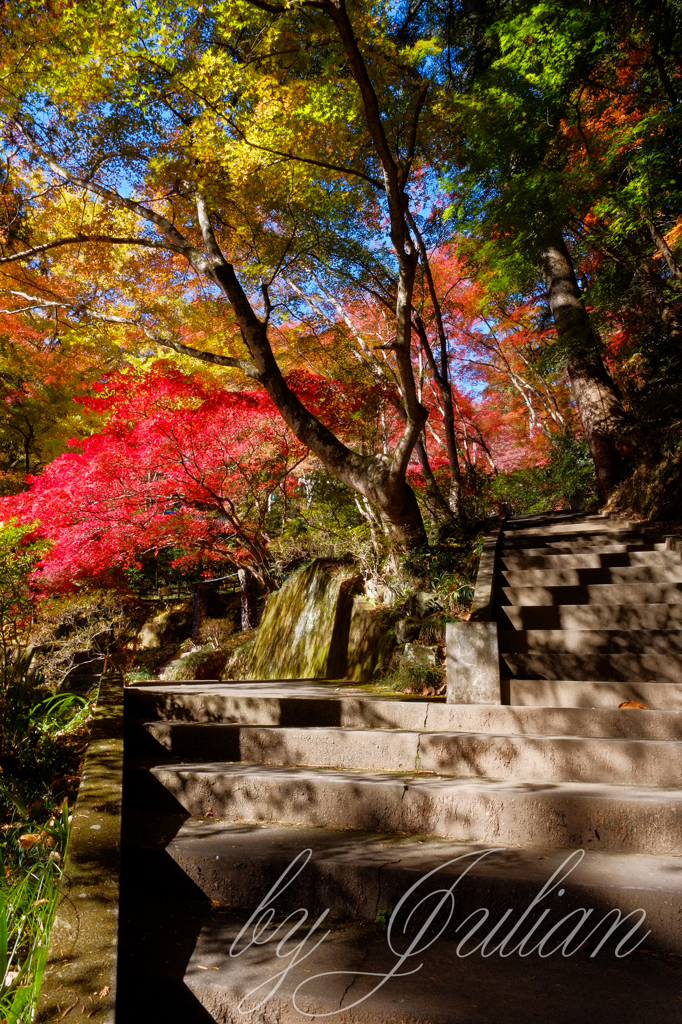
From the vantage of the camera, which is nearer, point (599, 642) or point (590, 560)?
point (599, 642)

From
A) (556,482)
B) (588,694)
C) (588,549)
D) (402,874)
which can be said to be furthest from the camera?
(556,482)

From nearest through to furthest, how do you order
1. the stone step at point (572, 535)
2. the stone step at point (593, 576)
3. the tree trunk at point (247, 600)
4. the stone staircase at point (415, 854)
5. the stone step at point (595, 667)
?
1. the stone staircase at point (415, 854)
2. the stone step at point (595, 667)
3. the stone step at point (593, 576)
4. the stone step at point (572, 535)
5. the tree trunk at point (247, 600)

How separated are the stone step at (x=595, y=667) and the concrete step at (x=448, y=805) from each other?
47.9 inches

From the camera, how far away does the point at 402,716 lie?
3.66 m

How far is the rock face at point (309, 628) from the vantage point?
6996 millimetres

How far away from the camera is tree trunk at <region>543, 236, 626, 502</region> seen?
8.83m

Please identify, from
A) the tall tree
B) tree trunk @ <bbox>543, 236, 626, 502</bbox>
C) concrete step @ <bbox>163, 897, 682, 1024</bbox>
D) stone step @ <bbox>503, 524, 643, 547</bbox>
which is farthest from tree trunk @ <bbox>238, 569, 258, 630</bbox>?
concrete step @ <bbox>163, 897, 682, 1024</bbox>

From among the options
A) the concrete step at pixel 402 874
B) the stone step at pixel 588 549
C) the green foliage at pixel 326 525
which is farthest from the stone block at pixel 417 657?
the concrete step at pixel 402 874

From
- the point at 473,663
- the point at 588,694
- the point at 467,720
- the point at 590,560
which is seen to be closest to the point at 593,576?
the point at 590,560

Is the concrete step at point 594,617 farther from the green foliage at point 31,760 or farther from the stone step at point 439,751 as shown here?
the green foliage at point 31,760

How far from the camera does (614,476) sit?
887 cm

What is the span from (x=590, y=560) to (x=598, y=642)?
66.3 inches

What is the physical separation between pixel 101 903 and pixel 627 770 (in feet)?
7.89

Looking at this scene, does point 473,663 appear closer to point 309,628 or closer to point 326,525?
point 309,628
